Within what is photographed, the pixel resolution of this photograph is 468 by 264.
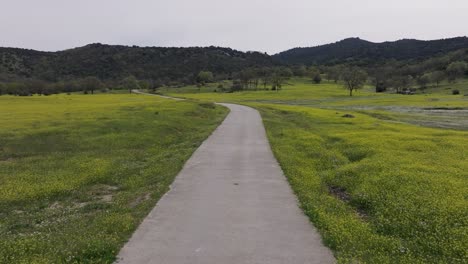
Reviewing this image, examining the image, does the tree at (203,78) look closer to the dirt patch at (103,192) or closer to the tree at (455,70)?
the tree at (455,70)

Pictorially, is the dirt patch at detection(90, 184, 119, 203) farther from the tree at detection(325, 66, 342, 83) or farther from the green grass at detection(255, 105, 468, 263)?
the tree at detection(325, 66, 342, 83)

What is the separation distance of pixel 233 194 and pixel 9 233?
634cm

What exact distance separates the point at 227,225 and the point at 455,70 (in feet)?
560

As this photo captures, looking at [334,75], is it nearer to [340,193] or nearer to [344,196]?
[340,193]

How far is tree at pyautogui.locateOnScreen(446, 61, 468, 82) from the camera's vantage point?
155 metres

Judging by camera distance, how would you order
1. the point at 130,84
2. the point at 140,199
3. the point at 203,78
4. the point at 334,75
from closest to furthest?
the point at 140,199
the point at 130,84
the point at 203,78
the point at 334,75

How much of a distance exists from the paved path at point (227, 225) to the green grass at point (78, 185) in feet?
2.01

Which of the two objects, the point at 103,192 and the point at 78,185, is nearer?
the point at 103,192

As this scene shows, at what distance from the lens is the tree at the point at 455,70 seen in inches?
6097

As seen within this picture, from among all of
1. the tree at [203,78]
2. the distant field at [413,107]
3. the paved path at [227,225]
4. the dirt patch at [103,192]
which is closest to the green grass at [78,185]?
the dirt patch at [103,192]

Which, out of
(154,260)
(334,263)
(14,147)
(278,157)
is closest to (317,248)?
(334,263)

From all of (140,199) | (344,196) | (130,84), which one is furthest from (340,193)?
(130,84)

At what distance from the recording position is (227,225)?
33.3ft

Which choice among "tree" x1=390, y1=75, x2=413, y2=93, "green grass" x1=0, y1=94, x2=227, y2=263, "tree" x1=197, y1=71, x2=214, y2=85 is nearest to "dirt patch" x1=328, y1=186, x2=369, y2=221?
"green grass" x1=0, y1=94, x2=227, y2=263
